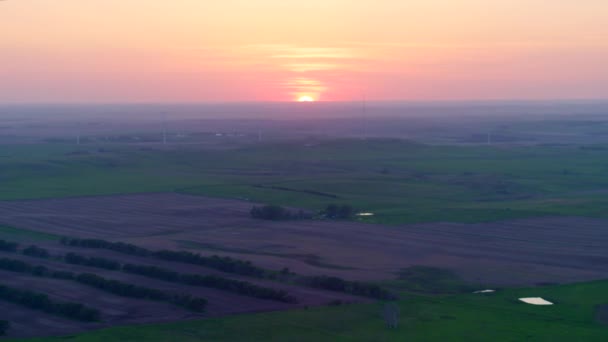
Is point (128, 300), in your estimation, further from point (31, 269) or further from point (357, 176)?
point (357, 176)

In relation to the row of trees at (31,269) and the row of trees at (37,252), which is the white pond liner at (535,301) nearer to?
the row of trees at (31,269)

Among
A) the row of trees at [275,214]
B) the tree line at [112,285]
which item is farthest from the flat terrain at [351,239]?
the tree line at [112,285]

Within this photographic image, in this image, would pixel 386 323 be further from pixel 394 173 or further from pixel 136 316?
pixel 394 173

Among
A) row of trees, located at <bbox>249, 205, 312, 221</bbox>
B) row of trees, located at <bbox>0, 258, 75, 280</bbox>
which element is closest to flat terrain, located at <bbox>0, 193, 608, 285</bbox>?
row of trees, located at <bbox>249, 205, 312, 221</bbox>

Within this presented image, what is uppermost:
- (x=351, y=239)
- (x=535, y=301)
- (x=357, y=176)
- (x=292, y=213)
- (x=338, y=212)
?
(x=357, y=176)

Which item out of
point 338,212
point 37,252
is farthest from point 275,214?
point 37,252

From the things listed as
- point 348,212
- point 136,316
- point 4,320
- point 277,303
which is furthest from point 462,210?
point 4,320
